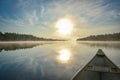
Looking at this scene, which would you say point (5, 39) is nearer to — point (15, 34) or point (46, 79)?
point (15, 34)

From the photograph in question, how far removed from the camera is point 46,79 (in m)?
11.2

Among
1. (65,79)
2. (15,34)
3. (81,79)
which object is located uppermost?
(15,34)

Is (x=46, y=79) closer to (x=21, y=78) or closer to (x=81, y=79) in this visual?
(x=21, y=78)

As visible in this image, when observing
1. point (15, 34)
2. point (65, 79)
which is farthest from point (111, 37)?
point (65, 79)

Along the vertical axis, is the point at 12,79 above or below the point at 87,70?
below

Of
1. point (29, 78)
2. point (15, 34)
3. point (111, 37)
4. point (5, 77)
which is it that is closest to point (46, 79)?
point (29, 78)

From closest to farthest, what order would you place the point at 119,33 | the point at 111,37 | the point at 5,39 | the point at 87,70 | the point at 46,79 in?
the point at 87,70 → the point at 46,79 → the point at 5,39 → the point at 119,33 → the point at 111,37

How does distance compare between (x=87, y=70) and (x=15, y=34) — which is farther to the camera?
(x=15, y=34)

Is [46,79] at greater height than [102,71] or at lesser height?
lesser

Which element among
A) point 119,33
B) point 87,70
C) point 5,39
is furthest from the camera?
point 119,33

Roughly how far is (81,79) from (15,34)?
501 feet

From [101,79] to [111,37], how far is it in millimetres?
169989

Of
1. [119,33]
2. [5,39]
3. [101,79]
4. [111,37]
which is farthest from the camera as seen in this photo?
[111,37]

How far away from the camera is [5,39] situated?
128 m
